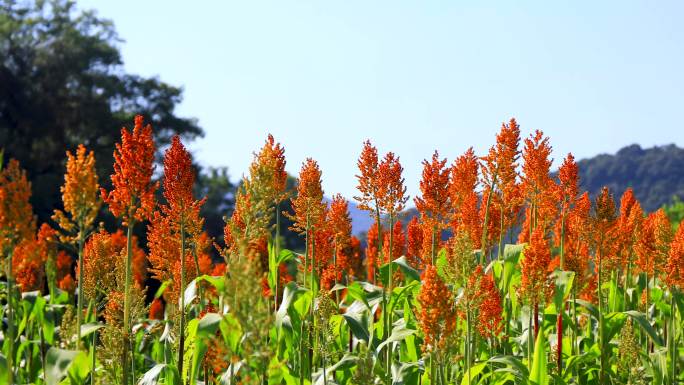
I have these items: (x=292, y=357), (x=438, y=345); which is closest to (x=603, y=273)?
(x=292, y=357)

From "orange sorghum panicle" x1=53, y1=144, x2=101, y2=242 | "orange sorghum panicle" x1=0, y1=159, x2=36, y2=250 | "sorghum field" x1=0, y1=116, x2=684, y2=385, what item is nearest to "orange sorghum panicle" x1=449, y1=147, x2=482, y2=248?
"sorghum field" x1=0, y1=116, x2=684, y2=385

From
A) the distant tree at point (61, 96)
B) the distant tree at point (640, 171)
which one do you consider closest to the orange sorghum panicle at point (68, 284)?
the distant tree at point (61, 96)

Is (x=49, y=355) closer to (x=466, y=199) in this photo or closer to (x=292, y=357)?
(x=292, y=357)

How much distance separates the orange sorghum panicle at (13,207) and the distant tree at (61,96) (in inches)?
1318

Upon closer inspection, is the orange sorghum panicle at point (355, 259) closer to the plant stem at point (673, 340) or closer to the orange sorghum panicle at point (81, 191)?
the plant stem at point (673, 340)

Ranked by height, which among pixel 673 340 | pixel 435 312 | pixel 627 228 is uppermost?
pixel 627 228

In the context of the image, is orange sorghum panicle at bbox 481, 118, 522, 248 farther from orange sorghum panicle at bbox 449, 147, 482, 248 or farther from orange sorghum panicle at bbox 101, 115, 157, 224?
orange sorghum panicle at bbox 101, 115, 157, 224

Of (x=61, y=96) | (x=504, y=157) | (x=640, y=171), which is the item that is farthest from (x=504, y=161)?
(x=640, y=171)

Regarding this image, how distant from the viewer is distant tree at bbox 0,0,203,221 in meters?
39.8

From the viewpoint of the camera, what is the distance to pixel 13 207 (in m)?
4.30

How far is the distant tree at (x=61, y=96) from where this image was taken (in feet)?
130

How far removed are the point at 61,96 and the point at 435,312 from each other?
39445mm

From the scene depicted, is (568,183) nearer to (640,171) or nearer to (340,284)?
(340,284)

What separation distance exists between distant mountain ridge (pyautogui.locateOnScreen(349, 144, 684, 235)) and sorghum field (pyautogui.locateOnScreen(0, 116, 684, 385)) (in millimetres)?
93994
